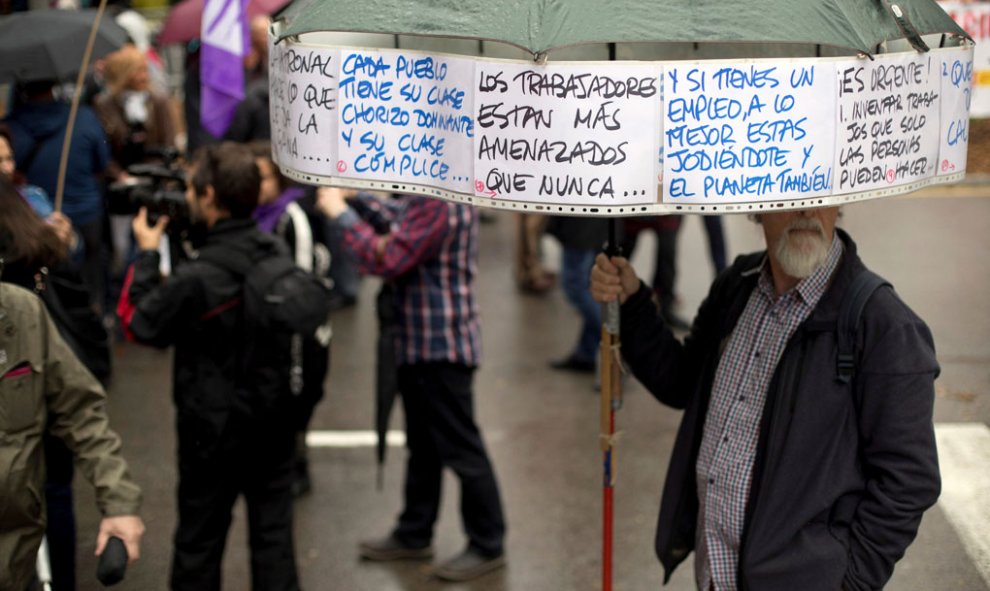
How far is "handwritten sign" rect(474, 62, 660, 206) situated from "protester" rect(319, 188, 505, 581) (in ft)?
6.97

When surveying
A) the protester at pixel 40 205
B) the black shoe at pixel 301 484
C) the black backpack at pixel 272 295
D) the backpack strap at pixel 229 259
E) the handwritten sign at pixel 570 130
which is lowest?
the black shoe at pixel 301 484

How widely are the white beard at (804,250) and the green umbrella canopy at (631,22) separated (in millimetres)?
556

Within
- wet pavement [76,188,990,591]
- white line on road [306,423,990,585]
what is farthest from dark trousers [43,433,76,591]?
white line on road [306,423,990,585]

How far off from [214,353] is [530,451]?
2579mm

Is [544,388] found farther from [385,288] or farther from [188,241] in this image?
[188,241]

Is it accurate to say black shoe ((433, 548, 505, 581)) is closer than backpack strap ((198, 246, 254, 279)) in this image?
No

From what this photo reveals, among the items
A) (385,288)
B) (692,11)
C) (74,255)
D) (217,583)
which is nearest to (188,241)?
(385,288)

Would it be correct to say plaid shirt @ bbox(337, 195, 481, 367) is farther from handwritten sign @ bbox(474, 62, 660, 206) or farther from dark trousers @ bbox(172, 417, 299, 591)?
handwritten sign @ bbox(474, 62, 660, 206)

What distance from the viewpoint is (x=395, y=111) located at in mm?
2785

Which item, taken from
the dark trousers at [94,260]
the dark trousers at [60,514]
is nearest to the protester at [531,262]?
the dark trousers at [94,260]

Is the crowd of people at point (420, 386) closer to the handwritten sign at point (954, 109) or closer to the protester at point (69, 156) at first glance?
the handwritten sign at point (954, 109)

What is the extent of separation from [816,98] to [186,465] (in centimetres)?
268

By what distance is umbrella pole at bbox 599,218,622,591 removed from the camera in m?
3.54

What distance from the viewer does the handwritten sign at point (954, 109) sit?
9.43ft
